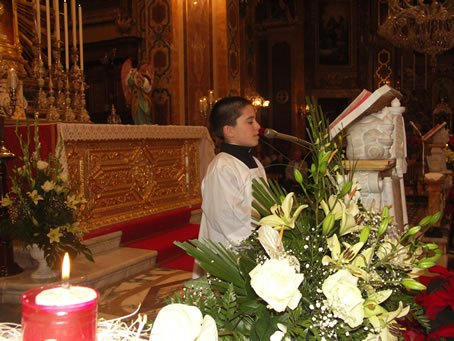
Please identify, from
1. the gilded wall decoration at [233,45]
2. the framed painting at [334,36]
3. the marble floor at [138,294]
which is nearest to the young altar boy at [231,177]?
the marble floor at [138,294]

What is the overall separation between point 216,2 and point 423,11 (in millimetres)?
4634

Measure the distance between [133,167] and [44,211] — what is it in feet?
6.26

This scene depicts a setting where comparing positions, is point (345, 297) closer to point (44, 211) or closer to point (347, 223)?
point (347, 223)

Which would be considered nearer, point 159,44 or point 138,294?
point 138,294

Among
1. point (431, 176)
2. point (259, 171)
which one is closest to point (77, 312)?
point (259, 171)

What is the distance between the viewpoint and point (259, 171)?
2.96m

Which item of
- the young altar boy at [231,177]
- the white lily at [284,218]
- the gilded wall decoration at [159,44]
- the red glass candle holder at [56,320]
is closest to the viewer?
the red glass candle holder at [56,320]

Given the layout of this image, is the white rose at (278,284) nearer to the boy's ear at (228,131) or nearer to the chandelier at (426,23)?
the boy's ear at (228,131)

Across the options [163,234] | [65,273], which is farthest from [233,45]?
[65,273]

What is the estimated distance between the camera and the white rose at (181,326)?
796 mm

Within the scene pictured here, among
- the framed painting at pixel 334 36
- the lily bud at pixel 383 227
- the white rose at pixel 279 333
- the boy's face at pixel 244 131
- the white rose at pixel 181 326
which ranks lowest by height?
the white rose at pixel 279 333

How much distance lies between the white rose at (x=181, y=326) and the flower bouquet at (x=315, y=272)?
4.8 inches

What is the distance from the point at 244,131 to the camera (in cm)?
288

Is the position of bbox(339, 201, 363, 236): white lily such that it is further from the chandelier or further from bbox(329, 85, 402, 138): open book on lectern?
the chandelier
